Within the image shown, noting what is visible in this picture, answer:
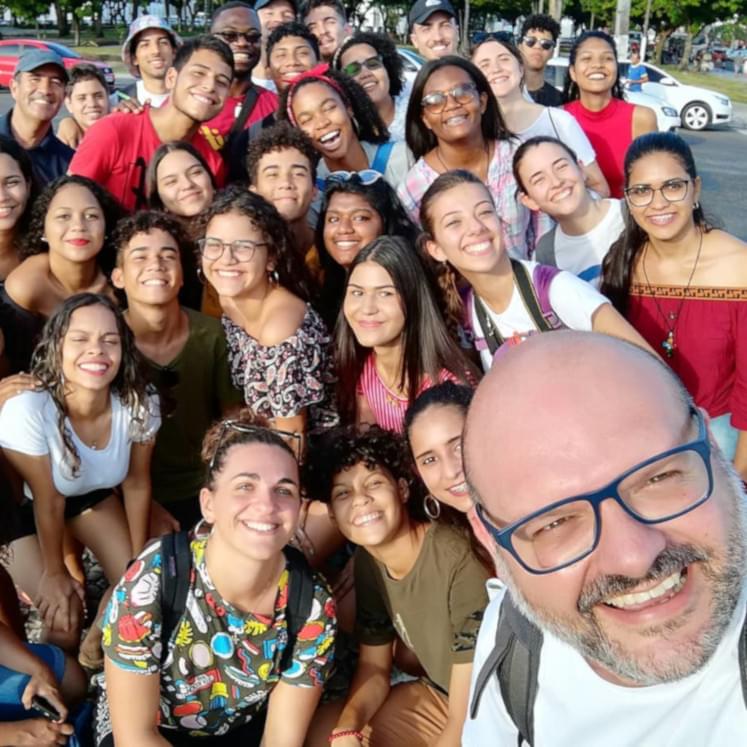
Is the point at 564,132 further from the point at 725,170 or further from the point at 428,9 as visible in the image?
the point at 725,170

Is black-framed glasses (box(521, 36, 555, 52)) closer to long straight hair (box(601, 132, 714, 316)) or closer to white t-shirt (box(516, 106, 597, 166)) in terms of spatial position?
white t-shirt (box(516, 106, 597, 166))

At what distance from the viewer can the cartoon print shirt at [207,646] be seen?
2594mm

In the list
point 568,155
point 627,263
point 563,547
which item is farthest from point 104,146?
point 563,547

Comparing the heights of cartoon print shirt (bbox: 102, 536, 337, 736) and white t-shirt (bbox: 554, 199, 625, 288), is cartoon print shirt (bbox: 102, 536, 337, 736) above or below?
below

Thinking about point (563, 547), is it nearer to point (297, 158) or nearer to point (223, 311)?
point (223, 311)

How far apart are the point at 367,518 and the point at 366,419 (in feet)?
3.20

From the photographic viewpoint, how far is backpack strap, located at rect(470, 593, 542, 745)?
171 cm

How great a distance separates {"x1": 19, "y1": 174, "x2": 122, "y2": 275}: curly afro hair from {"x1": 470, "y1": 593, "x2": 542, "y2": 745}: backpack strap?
10.6 feet

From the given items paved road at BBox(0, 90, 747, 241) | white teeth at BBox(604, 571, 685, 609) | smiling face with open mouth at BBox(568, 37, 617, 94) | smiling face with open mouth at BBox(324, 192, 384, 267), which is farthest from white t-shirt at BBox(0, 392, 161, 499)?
paved road at BBox(0, 90, 747, 241)

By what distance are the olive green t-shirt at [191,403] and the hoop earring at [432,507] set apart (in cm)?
129

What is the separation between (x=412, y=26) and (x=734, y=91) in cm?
2920

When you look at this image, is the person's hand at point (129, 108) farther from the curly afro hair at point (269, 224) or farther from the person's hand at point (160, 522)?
the person's hand at point (160, 522)

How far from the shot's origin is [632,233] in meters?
3.77

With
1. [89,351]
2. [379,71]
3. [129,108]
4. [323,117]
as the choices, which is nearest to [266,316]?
[89,351]
